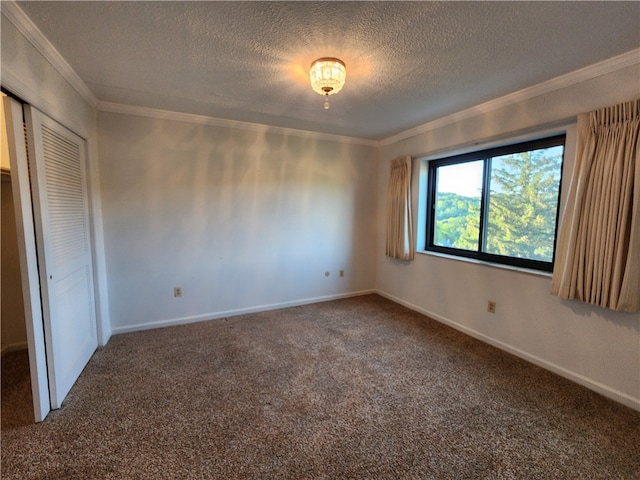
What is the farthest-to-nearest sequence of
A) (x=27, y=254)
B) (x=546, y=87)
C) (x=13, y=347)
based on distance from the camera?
(x=13, y=347) → (x=546, y=87) → (x=27, y=254)

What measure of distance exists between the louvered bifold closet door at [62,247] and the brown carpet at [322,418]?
22 centimetres

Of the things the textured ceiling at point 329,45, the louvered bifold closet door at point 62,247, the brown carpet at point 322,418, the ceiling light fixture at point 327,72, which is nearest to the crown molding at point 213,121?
the textured ceiling at point 329,45

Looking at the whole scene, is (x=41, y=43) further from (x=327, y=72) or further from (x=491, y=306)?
(x=491, y=306)

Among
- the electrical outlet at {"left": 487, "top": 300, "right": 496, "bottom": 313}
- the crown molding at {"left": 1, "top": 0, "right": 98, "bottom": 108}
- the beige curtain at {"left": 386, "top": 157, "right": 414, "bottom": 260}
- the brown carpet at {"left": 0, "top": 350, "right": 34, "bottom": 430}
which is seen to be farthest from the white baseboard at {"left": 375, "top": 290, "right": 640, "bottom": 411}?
the crown molding at {"left": 1, "top": 0, "right": 98, "bottom": 108}

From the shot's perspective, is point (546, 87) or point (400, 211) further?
point (400, 211)

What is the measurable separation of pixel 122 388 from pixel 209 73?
2460 millimetres

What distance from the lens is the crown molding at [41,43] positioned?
1472 mm

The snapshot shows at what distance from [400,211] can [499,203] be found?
3.86 feet

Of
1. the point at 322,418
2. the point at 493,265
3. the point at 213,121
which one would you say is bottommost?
the point at 322,418

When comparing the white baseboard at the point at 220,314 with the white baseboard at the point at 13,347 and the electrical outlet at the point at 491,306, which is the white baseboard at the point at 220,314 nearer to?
the white baseboard at the point at 13,347

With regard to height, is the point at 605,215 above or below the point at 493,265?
above

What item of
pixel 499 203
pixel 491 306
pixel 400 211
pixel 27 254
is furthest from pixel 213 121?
pixel 491 306

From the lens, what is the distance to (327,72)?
74.9 inches

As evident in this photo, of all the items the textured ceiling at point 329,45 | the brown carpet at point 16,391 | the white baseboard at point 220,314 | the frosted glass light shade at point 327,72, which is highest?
the textured ceiling at point 329,45
